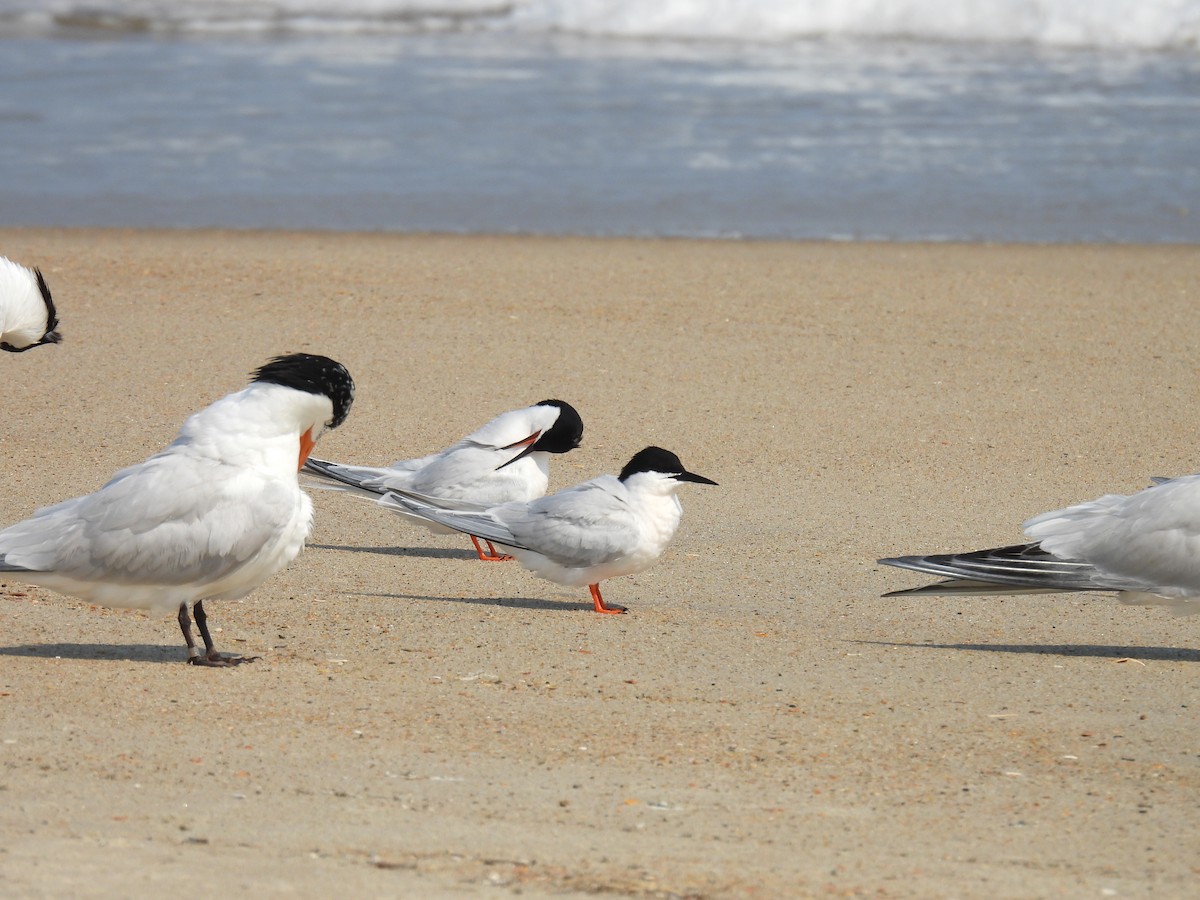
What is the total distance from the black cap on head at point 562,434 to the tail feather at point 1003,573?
174 cm

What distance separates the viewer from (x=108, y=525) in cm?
439

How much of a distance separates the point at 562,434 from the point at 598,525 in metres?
1.05

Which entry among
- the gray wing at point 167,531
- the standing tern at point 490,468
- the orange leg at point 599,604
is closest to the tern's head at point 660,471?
the orange leg at point 599,604

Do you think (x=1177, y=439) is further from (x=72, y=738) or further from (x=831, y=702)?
(x=72, y=738)

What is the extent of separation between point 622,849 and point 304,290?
6.75 m

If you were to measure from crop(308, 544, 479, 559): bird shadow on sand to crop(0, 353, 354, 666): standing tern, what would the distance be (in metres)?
1.50

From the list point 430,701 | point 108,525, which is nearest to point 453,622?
point 430,701

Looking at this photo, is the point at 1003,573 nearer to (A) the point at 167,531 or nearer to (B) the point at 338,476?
(A) the point at 167,531

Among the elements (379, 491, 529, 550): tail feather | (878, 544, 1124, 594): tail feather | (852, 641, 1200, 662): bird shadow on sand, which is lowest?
(852, 641, 1200, 662): bird shadow on sand

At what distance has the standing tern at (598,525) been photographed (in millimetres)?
5273

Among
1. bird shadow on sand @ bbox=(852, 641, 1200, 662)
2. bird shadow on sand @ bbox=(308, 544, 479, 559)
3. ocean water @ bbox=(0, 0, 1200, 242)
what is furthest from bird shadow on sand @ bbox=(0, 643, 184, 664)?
ocean water @ bbox=(0, 0, 1200, 242)

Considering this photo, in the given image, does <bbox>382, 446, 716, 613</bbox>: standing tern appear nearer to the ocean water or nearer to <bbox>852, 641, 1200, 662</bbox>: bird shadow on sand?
<bbox>852, 641, 1200, 662</bbox>: bird shadow on sand

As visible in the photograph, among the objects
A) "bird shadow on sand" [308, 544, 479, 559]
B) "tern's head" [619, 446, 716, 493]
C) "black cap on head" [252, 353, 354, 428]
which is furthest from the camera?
"bird shadow on sand" [308, 544, 479, 559]

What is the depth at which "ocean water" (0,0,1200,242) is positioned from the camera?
12.3 m
